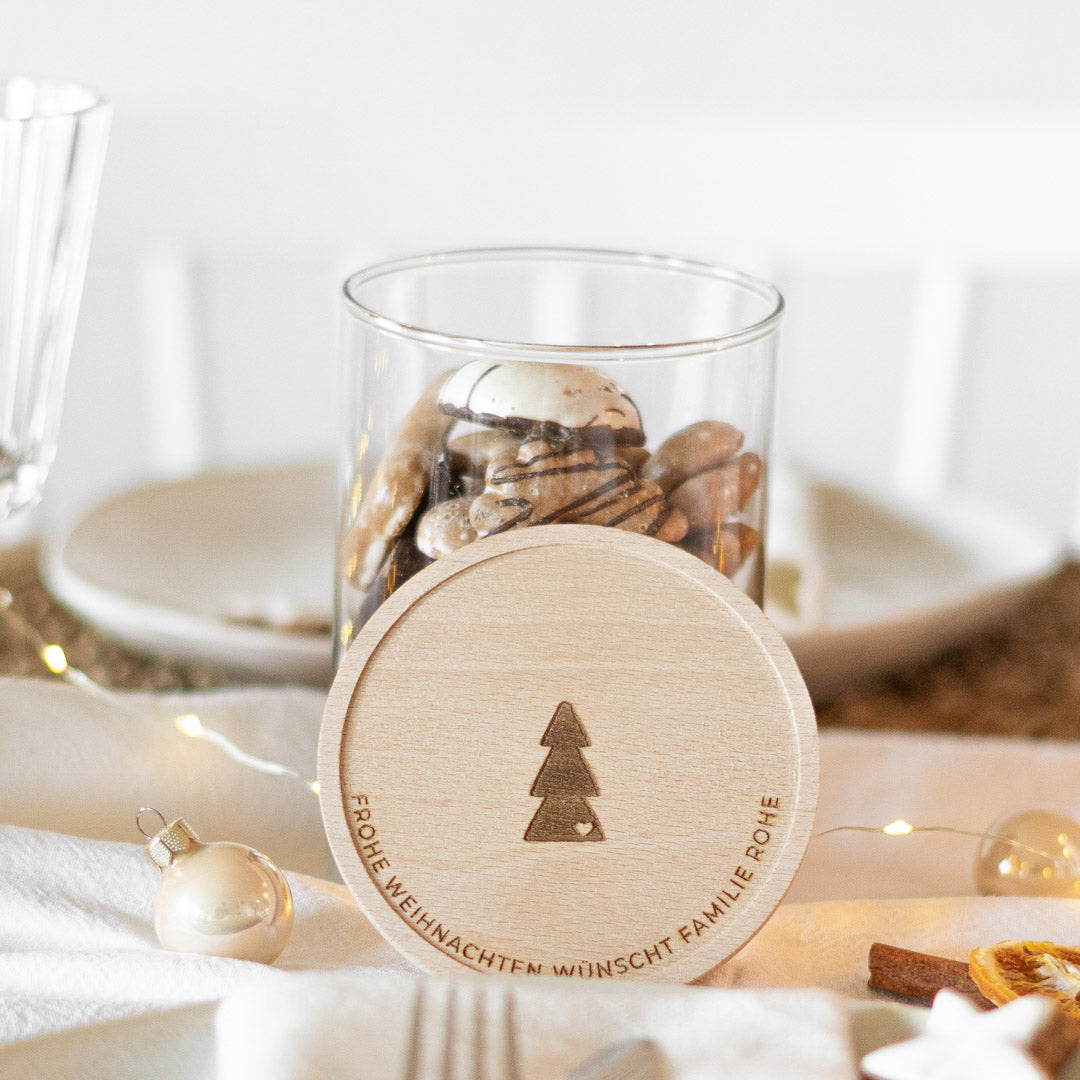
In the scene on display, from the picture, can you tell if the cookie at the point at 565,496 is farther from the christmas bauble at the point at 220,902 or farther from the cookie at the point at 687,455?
the christmas bauble at the point at 220,902

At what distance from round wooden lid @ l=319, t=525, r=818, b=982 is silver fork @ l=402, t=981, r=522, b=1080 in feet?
0.19

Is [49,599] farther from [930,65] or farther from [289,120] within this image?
[930,65]

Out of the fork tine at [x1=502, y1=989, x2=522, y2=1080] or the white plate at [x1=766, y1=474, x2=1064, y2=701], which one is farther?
the white plate at [x1=766, y1=474, x2=1064, y2=701]

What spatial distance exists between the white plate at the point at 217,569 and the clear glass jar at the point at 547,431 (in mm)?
222

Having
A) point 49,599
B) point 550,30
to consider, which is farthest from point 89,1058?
point 550,30

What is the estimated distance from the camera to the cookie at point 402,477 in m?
0.35

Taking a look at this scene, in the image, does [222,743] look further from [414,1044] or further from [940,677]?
[940,677]

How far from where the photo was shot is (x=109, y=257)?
1.59m

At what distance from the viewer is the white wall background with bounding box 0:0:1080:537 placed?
4.72 ft

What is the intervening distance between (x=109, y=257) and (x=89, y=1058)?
4.75ft

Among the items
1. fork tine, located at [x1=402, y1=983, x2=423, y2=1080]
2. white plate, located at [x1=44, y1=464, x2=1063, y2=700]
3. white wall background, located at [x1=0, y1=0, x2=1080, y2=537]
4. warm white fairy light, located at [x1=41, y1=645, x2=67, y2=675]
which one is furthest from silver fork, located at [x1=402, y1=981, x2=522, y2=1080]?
white wall background, located at [x1=0, y1=0, x2=1080, y2=537]

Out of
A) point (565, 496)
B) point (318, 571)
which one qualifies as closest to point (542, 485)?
point (565, 496)

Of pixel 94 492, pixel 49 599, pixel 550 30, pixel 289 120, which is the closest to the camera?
pixel 49 599

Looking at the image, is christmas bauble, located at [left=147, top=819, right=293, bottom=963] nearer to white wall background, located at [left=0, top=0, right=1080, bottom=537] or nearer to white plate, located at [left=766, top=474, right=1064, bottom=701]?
white plate, located at [left=766, top=474, right=1064, bottom=701]
